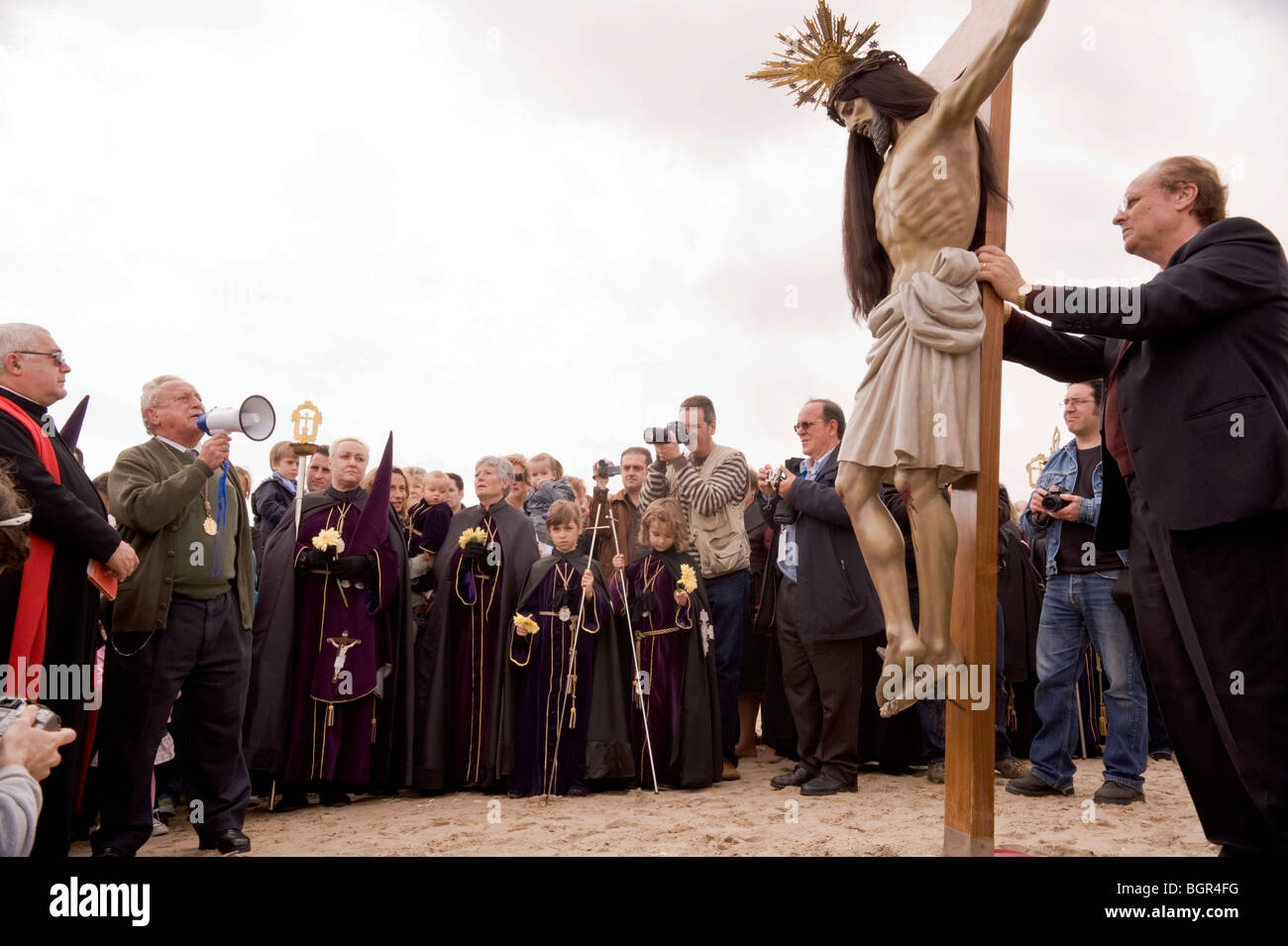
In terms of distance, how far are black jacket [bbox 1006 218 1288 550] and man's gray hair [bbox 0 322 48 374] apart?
4083mm

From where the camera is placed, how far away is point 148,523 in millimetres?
4648

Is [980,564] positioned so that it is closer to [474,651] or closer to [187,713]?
[187,713]

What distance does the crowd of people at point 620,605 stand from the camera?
2824 millimetres

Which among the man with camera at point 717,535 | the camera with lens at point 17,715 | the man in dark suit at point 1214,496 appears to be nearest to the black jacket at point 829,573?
the man with camera at point 717,535

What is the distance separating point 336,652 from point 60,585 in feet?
8.12

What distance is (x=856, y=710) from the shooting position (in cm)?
623

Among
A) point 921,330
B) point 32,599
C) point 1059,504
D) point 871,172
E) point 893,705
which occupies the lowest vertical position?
point 893,705

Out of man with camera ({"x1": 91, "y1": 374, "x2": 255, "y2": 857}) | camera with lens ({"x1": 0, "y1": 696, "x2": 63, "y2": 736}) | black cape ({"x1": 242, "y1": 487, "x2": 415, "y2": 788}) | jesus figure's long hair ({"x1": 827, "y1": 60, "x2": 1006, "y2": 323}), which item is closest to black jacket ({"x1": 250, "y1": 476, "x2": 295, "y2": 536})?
black cape ({"x1": 242, "y1": 487, "x2": 415, "y2": 788})

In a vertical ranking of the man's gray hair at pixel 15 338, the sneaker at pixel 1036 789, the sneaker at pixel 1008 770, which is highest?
the man's gray hair at pixel 15 338

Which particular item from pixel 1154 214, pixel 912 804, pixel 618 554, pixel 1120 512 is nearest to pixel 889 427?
pixel 1120 512

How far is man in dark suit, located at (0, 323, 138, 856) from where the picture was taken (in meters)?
3.75

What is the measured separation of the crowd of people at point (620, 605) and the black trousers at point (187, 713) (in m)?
0.01

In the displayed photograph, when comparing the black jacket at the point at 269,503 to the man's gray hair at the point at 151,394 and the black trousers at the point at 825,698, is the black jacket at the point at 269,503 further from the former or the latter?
the black trousers at the point at 825,698

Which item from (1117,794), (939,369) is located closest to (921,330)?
(939,369)
